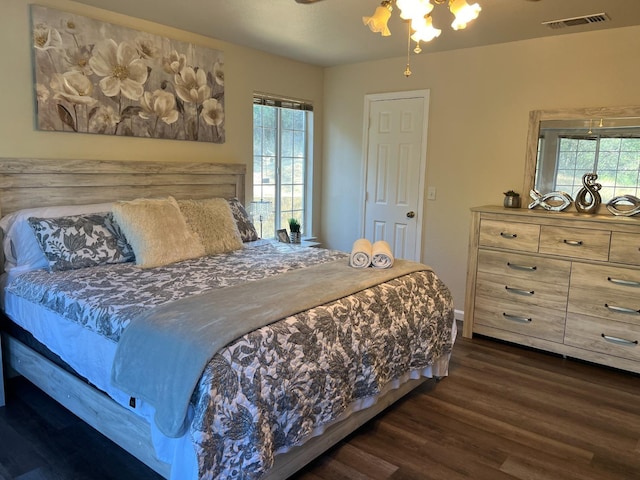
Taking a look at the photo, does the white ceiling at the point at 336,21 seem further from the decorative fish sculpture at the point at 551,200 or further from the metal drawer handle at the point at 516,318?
the metal drawer handle at the point at 516,318

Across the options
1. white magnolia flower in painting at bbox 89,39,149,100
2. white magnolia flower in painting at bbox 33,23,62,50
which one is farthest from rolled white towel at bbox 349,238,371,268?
white magnolia flower in painting at bbox 33,23,62,50

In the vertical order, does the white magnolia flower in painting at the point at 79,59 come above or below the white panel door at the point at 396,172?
above

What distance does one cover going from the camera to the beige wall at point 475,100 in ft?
11.5

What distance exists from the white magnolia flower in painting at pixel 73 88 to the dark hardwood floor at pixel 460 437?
1835 mm

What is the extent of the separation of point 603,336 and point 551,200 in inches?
43.8

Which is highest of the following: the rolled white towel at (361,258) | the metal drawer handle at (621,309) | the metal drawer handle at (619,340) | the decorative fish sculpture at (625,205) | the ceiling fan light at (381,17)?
the ceiling fan light at (381,17)

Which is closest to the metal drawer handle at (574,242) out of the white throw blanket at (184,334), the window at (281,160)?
the white throw blanket at (184,334)

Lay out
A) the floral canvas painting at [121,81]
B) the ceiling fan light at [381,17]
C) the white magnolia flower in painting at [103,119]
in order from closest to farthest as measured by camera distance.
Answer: the ceiling fan light at [381,17] → the floral canvas painting at [121,81] → the white magnolia flower in painting at [103,119]

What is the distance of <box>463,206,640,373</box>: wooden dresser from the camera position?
10.4ft

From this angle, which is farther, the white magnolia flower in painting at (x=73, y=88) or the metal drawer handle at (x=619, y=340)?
the metal drawer handle at (x=619, y=340)

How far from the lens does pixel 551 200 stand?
148 inches

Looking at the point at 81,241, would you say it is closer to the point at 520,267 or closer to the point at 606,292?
the point at 520,267

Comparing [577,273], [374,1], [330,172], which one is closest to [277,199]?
[330,172]

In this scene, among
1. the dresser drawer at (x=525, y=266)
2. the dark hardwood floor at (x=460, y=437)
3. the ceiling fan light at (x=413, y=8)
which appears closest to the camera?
the ceiling fan light at (x=413, y=8)
